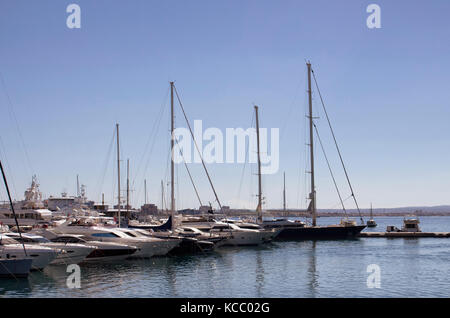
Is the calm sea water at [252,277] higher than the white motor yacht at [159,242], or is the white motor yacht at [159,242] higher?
the white motor yacht at [159,242]

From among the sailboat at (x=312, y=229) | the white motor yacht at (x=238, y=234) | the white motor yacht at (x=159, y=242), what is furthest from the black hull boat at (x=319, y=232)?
the white motor yacht at (x=159, y=242)

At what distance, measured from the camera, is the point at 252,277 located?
31.5 meters

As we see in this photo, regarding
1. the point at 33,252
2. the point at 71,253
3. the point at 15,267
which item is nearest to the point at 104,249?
the point at 71,253

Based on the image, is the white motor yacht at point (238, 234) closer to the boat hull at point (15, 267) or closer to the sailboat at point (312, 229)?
the sailboat at point (312, 229)

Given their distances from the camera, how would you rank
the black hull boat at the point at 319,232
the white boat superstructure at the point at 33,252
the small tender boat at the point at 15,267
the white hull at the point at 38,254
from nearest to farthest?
the small tender boat at the point at 15,267
the white boat superstructure at the point at 33,252
the white hull at the point at 38,254
the black hull boat at the point at 319,232

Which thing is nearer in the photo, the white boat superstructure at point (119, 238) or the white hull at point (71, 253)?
the white hull at point (71, 253)

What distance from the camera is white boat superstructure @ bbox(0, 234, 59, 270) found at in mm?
30328

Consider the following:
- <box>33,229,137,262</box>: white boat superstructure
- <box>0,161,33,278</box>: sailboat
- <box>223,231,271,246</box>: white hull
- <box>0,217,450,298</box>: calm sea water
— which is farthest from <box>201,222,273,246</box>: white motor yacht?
<box>0,161,33,278</box>: sailboat

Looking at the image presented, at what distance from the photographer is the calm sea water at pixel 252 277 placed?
2598cm

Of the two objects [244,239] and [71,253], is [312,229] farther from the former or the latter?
[71,253]

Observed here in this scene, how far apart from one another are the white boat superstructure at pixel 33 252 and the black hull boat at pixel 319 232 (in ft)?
128

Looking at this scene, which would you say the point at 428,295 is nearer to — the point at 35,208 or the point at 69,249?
the point at 69,249

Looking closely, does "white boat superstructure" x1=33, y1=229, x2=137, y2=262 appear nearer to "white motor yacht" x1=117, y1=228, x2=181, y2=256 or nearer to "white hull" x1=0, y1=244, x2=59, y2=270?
"white motor yacht" x1=117, y1=228, x2=181, y2=256

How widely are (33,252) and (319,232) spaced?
139 ft
